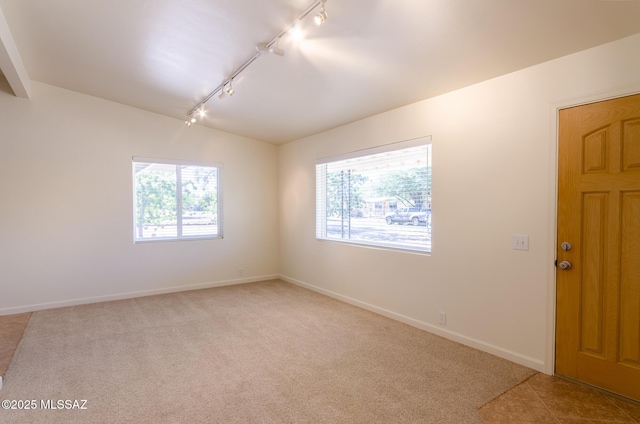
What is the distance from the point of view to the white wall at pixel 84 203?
14.1 feet

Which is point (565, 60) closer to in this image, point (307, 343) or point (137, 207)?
point (307, 343)

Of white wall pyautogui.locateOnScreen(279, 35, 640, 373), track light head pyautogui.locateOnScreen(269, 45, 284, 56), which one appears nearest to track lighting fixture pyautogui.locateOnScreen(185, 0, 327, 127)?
track light head pyautogui.locateOnScreen(269, 45, 284, 56)

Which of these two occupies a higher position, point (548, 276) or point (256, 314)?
point (548, 276)

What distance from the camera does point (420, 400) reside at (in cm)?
234

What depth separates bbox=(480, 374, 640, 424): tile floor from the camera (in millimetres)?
2135

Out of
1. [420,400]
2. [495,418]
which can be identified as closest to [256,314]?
[420,400]

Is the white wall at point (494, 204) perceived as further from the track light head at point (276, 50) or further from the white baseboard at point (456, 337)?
the track light head at point (276, 50)

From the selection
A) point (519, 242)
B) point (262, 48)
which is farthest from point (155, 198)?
point (519, 242)

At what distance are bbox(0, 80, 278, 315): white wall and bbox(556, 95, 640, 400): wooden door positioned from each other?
15.8 ft

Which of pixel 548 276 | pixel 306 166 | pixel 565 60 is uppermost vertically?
pixel 565 60

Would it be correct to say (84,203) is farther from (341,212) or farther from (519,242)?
(519,242)

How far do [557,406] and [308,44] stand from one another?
3264mm

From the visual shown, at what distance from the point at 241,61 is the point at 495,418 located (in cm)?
354

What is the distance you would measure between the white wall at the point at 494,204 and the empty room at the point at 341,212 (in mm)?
20
